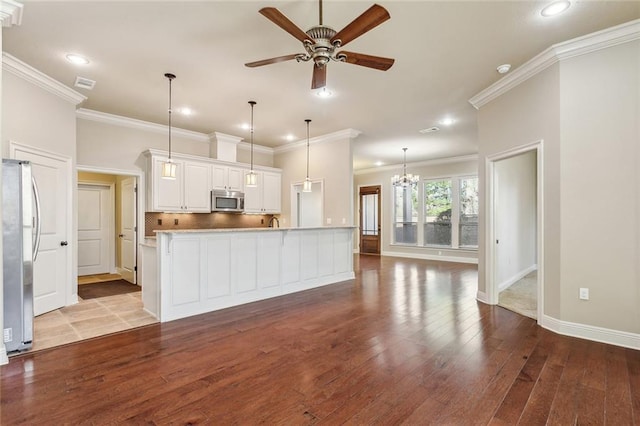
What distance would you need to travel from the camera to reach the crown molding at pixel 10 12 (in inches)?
99.7

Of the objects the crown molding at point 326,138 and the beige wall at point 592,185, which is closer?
the beige wall at point 592,185

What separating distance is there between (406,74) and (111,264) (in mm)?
7353

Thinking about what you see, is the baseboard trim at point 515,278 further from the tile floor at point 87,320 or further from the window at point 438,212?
the tile floor at point 87,320

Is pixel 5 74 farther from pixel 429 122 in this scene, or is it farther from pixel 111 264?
pixel 429 122

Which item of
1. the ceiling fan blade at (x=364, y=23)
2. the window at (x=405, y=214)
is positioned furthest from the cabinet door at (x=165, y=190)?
the window at (x=405, y=214)

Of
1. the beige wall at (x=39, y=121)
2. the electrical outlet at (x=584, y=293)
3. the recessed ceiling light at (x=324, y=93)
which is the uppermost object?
the recessed ceiling light at (x=324, y=93)

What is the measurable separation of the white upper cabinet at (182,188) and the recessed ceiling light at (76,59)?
6.91ft

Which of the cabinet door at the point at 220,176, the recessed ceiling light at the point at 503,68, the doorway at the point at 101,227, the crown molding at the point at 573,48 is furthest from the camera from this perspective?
the doorway at the point at 101,227

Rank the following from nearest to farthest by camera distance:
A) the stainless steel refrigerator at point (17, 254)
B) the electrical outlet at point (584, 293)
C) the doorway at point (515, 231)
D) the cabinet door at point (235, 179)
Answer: the stainless steel refrigerator at point (17, 254)
the electrical outlet at point (584, 293)
the doorway at point (515, 231)
the cabinet door at point (235, 179)

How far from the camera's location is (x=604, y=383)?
2.31 metres

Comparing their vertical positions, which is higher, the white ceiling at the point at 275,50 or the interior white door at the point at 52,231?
the white ceiling at the point at 275,50

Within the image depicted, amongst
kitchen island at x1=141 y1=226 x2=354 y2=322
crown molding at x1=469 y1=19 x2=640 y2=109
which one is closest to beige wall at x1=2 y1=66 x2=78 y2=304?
kitchen island at x1=141 y1=226 x2=354 y2=322

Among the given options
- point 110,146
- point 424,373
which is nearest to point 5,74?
point 110,146

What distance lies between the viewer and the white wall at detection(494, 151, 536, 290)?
5.29m
